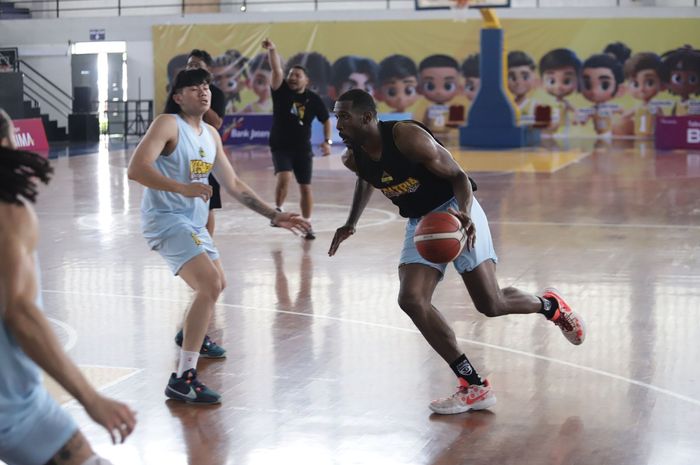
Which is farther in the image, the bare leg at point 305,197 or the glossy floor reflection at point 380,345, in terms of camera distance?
the bare leg at point 305,197

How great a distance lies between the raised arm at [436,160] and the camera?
538cm

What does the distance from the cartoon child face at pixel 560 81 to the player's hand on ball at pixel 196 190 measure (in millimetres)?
26680

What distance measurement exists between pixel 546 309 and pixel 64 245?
21.6ft

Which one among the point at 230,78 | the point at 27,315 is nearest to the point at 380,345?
the point at 27,315

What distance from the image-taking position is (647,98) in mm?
30719

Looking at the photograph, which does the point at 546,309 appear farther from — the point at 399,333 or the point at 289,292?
the point at 289,292

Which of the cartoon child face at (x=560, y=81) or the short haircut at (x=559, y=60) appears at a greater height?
the short haircut at (x=559, y=60)

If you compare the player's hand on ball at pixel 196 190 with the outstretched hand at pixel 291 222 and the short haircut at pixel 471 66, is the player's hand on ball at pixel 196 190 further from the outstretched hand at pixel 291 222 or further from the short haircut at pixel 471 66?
the short haircut at pixel 471 66

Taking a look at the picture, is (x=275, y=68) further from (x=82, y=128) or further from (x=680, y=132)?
(x=82, y=128)

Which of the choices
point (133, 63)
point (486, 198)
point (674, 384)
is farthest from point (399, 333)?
point (133, 63)

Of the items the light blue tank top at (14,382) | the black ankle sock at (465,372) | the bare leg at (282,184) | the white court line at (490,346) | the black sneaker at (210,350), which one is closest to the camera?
the light blue tank top at (14,382)

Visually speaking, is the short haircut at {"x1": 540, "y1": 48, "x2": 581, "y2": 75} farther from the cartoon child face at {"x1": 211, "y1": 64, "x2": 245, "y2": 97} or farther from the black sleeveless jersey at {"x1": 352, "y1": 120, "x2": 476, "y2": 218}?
the black sleeveless jersey at {"x1": 352, "y1": 120, "x2": 476, "y2": 218}

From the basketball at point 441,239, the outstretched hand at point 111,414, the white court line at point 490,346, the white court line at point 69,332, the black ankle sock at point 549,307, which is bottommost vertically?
the white court line at point 69,332

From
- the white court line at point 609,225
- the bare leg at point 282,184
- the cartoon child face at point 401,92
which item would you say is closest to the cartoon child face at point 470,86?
the cartoon child face at point 401,92
